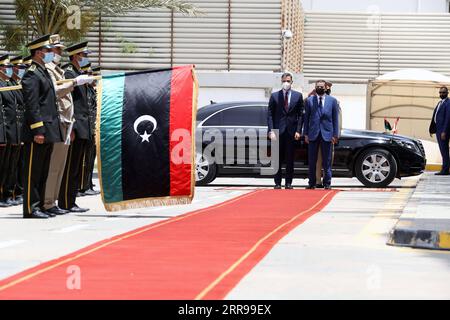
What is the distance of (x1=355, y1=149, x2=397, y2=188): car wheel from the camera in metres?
23.2

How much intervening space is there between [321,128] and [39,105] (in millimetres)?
8003

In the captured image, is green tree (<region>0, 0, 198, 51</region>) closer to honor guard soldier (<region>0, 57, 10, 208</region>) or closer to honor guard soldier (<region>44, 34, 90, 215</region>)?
honor guard soldier (<region>0, 57, 10, 208</region>)

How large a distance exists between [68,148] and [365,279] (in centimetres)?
767

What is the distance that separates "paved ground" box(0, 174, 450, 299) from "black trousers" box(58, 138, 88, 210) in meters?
0.35

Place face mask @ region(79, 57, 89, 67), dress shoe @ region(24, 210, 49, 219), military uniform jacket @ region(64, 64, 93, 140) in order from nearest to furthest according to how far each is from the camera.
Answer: dress shoe @ region(24, 210, 49, 219) < military uniform jacket @ region(64, 64, 93, 140) < face mask @ region(79, 57, 89, 67)

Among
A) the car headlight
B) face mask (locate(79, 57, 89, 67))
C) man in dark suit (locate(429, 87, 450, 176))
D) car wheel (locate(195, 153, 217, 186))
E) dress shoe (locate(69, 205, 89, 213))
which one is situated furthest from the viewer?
man in dark suit (locate(429, 87, 450, 176))

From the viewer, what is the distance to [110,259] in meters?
10.1

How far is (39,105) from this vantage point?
→ 48.9 ft

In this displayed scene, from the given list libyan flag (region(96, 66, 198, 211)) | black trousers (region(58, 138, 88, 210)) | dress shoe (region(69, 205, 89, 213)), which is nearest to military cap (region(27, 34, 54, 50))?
libyan flag (region(96, 66, 198, 211))

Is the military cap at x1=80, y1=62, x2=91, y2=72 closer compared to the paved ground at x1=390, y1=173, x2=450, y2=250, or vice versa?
the paved ground at x1=390, y1=173, x2=450, y2=250

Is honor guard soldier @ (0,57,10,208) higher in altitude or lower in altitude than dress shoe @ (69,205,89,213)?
higher

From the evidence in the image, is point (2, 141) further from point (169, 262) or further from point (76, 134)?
point (169, 262)

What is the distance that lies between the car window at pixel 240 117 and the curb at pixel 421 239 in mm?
11721

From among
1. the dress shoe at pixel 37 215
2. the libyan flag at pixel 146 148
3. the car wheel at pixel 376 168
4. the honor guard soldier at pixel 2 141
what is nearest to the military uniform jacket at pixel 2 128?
the honor guard soldier at pixel 2 141
